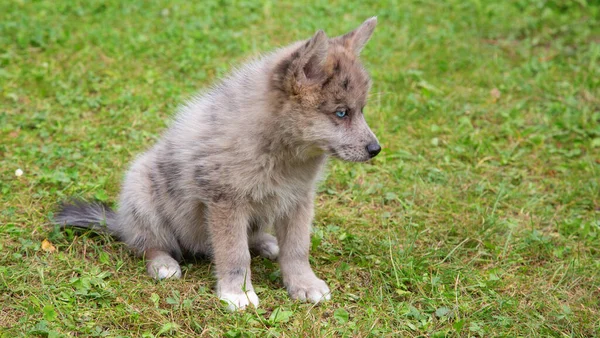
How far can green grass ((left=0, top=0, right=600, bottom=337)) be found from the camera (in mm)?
3779

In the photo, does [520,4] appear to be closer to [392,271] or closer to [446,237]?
[446,237]

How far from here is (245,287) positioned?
3.85 m

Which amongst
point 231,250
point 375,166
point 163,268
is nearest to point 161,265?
point 163,268

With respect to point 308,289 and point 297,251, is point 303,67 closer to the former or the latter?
point 297,251

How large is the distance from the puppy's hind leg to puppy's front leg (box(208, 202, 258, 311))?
34 centimetres

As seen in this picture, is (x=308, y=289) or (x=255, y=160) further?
(x=308, y=289)

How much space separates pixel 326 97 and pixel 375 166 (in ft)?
6.36

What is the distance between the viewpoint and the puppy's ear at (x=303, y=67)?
3.57 metres

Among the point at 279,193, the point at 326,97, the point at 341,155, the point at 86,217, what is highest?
the point at 326,97

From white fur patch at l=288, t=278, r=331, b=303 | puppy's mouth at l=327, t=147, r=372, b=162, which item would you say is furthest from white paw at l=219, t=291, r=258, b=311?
puppy's mouth at l=327, t=147, r=372, b=162

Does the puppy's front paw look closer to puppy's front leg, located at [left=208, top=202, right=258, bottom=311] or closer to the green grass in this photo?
the green grass

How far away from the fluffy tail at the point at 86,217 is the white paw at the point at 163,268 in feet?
1.35

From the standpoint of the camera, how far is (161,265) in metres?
4.16

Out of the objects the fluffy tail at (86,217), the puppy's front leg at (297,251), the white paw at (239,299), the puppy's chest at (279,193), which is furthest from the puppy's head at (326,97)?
the fluffy tail at (86,217)
